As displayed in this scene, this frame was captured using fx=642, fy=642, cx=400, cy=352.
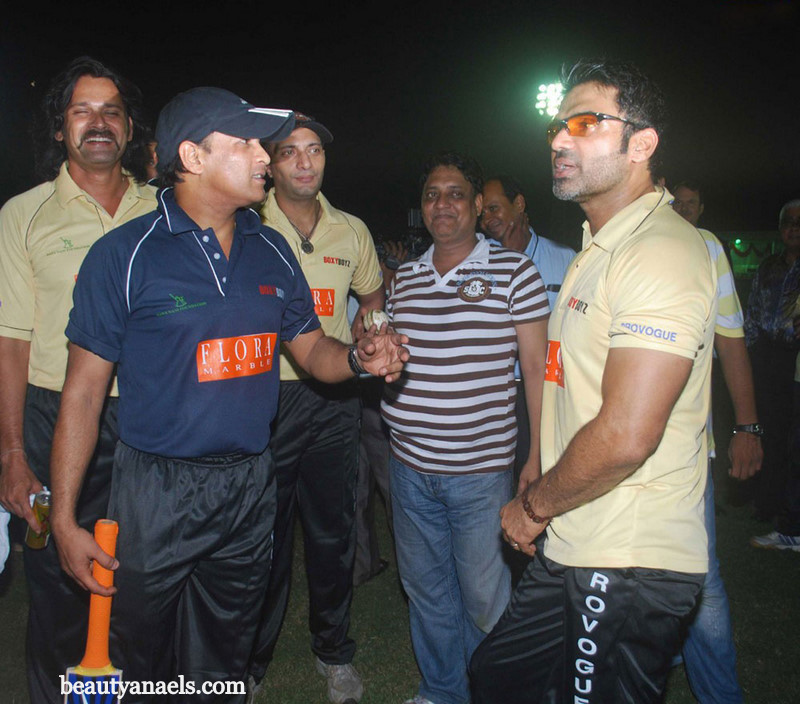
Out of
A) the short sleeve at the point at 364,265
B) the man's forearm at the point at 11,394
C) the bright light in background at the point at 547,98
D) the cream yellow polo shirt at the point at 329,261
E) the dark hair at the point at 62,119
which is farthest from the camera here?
the bright light in background at the point at 547,98

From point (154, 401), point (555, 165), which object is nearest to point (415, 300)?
point (555, 165)

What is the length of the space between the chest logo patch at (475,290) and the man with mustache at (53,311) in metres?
1.54

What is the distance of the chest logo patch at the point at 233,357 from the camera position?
219cm

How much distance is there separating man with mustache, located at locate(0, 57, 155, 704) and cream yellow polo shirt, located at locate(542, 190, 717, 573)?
204 centimetres

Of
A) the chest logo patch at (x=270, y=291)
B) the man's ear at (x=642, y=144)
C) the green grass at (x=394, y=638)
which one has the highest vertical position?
the man's ear at (x=642, y=144)

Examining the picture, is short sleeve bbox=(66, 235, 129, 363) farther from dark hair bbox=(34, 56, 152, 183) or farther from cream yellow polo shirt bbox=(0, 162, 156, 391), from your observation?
dark hair bbox=(34, 56, 152, 183)

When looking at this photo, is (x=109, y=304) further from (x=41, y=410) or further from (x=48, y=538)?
(x=48, y=538)

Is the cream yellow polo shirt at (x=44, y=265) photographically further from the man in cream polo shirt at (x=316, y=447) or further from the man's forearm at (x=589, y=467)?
the man's forearm at (x=589, y=467)

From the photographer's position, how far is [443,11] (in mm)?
11516

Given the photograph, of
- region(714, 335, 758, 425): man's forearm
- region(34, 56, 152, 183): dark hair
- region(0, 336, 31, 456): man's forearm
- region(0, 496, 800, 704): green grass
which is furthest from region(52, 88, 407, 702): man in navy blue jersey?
region(714, 335, 758, 425): man's forearm

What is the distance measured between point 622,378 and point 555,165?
868 mm

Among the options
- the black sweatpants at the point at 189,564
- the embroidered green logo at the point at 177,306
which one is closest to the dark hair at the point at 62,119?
the embroidered green logo at the point at 177,306

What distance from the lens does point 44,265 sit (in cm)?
273

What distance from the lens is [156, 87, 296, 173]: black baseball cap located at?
7.30 ft
